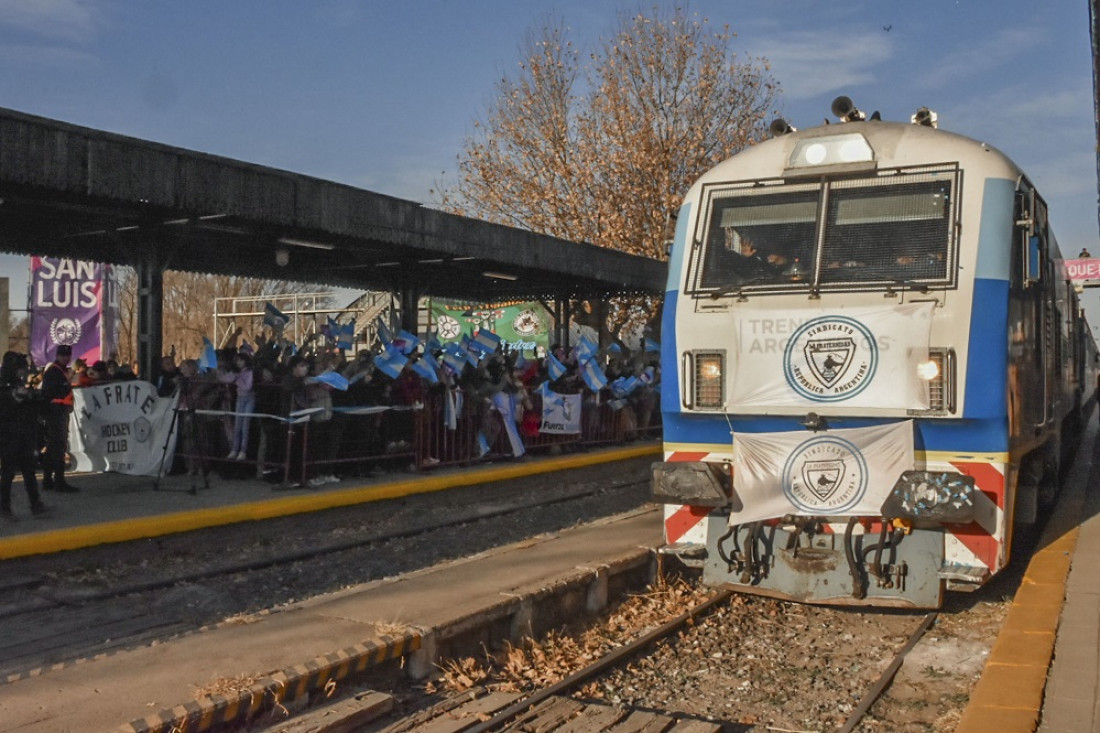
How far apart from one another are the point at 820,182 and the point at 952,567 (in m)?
2.95

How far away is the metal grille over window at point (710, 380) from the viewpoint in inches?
289

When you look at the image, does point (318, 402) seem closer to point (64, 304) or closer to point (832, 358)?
point (832, 358)

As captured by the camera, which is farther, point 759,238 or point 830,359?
point 759,238

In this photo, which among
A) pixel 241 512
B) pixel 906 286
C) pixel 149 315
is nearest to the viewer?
pixel 906 286

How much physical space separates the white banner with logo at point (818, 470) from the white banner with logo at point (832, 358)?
8.9 inches

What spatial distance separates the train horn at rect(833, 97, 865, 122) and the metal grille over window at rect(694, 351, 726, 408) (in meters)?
2.30

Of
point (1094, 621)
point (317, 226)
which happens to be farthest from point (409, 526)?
point (1094, 621)

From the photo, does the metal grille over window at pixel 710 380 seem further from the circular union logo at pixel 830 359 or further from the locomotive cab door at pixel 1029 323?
the locomotive cab door at pixel 1029 323

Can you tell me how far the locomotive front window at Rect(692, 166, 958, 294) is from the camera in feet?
23.0

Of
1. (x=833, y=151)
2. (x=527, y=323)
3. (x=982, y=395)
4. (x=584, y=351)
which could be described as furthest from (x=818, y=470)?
(x=527, y=323)

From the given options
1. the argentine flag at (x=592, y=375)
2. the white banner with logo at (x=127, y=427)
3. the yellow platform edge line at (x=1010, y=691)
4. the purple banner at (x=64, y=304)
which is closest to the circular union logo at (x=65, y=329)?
the purple banner at (x=64, y=304)

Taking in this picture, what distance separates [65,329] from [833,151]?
1895 cm

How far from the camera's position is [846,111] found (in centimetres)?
800

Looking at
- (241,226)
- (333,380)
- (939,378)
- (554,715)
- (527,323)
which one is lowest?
(554,715)
